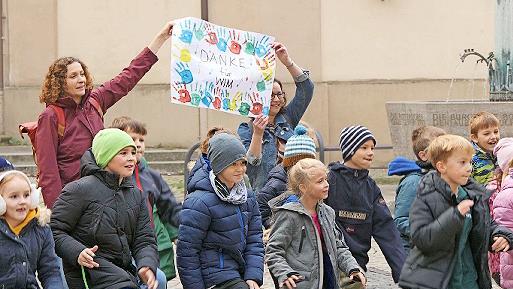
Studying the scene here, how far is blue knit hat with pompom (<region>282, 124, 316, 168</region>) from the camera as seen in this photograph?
8.30 metres

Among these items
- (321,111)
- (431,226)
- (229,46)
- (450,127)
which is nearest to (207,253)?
(431,226)

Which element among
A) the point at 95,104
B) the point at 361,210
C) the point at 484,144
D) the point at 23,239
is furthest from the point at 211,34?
the point at 23,239

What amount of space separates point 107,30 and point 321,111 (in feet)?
13.1

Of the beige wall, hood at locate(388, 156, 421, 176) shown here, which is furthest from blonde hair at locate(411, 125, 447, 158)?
the beige wall

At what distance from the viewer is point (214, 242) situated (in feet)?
24.0

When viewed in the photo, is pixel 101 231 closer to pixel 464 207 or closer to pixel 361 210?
pixel 361 210

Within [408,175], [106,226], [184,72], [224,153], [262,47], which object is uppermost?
[262,47]

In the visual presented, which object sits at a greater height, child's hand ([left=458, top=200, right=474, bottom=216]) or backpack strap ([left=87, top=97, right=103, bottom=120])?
backpack strap ([left=87, top=97, right=103, bottom=120])

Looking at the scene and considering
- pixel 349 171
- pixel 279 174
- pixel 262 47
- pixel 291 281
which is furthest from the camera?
pixel 262 47

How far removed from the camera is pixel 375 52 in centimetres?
2125

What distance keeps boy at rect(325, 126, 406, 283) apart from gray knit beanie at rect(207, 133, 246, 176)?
2.83 feet

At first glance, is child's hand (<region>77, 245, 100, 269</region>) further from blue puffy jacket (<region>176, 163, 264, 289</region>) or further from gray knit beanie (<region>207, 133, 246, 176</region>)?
gray knit beanie (<region>207, 133, 246, 176</region>)

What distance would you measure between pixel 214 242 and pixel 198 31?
2246mm

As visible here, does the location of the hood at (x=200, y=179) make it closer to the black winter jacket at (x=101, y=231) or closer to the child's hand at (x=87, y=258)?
the black winter jacket at (x=101, y=231)
